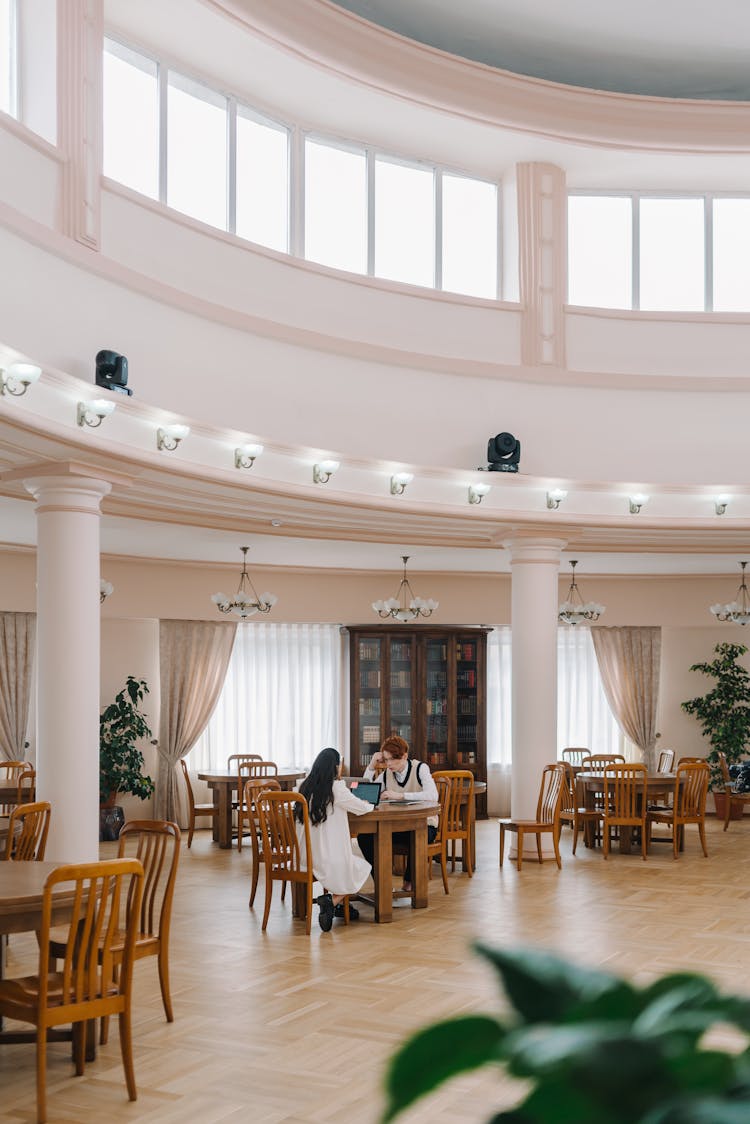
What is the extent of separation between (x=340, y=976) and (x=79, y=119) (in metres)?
5.45

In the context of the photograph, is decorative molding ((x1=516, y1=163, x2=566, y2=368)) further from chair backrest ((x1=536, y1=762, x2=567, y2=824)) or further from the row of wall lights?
chair backrest ((x1=536, y1=762, x2=567, y2=824))

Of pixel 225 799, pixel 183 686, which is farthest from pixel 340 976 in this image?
pixel 183 686

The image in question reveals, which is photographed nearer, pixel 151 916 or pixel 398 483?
pixel 151 916

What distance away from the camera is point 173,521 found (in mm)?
9680

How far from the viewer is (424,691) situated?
582 inches

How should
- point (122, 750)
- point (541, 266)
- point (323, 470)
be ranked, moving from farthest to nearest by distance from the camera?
point (122, 750)
point (541, 266)
point (323, 470)

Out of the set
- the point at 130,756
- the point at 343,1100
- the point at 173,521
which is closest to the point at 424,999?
the point at 343,1100

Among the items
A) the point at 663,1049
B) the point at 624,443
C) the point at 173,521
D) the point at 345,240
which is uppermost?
the point at 345,240

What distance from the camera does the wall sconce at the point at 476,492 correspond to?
991cm

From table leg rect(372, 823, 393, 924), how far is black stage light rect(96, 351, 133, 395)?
344 cm

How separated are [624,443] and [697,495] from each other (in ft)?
2.75

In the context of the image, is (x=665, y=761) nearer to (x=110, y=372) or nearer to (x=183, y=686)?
(x=183, y=686)

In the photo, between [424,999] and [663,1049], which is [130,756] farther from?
[663,1049]

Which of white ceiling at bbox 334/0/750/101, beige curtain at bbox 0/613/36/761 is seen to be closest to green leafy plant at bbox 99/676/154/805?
beige curtain at bbox 0/613/36/761
